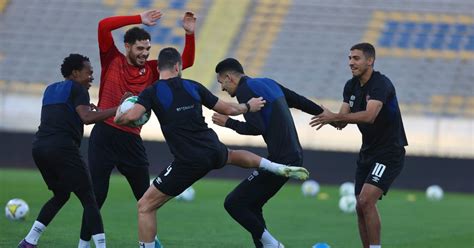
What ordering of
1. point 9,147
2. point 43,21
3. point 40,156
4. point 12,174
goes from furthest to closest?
point 43,21 < point 9,147 < point 12,174 < point 40,156

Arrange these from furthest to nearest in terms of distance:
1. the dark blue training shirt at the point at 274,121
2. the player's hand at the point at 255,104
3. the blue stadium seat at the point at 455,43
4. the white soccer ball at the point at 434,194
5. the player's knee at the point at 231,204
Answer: the blue stadium seat at the point at 455,43, the white soccer ball at the point at 434,194, the player's knee at the point at 231,204, the dark blue training shirt at the point at 274,121, the player's hand at the point at 255,104

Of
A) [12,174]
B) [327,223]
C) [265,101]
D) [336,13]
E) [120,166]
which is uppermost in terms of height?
[336,13]

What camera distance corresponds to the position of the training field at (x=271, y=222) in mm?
12281

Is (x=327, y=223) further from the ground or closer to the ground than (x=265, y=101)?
closer to the ground

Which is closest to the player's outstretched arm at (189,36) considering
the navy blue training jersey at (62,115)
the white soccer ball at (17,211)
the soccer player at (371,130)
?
the navy blue training jersey at (62,115)

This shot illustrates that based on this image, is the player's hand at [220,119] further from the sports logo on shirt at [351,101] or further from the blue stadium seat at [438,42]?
the blue stadium seat at [438,42]

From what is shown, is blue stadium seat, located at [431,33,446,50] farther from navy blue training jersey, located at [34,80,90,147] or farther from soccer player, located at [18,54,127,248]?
navy blue training jersey, located at [34,80,90,147]

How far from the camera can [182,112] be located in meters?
9.26

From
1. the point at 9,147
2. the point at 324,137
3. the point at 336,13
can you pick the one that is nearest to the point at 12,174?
the point at 9,147

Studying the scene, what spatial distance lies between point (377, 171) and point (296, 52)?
2160 centimetres

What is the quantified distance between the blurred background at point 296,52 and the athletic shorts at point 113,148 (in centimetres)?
1453

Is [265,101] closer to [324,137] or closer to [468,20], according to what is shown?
[324,137]

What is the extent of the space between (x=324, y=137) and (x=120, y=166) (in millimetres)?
15130

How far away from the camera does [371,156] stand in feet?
34.2
